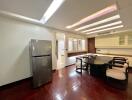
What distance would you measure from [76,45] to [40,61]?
3.84 meters

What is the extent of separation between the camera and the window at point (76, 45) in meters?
5.74

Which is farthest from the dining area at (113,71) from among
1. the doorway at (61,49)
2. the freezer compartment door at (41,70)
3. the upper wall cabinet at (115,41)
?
the upper wall cabinet at (115,41)

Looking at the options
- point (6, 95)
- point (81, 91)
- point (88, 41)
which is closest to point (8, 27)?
point (6, 95)

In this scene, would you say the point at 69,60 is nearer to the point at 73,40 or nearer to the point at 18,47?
the point at 73,40

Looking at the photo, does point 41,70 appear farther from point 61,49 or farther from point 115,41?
point 115,41

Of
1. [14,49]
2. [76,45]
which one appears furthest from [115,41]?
[14,49]

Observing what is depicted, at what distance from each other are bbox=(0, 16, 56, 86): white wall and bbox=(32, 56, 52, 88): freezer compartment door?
0.79 meters

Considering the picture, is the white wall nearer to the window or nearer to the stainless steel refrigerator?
the stainless steel refrigerator

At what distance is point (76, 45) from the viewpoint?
245 inches

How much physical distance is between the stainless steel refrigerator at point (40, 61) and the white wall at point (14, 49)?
0.58 meters

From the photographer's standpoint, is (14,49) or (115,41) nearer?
(14,49)

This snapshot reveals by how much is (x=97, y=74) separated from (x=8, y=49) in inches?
144

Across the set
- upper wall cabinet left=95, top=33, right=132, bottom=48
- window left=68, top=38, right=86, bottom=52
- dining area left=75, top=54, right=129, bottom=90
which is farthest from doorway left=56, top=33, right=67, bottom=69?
upper wall cabinet left=95, top=33, right=132, bottom=48

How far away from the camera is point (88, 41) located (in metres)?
7.41
